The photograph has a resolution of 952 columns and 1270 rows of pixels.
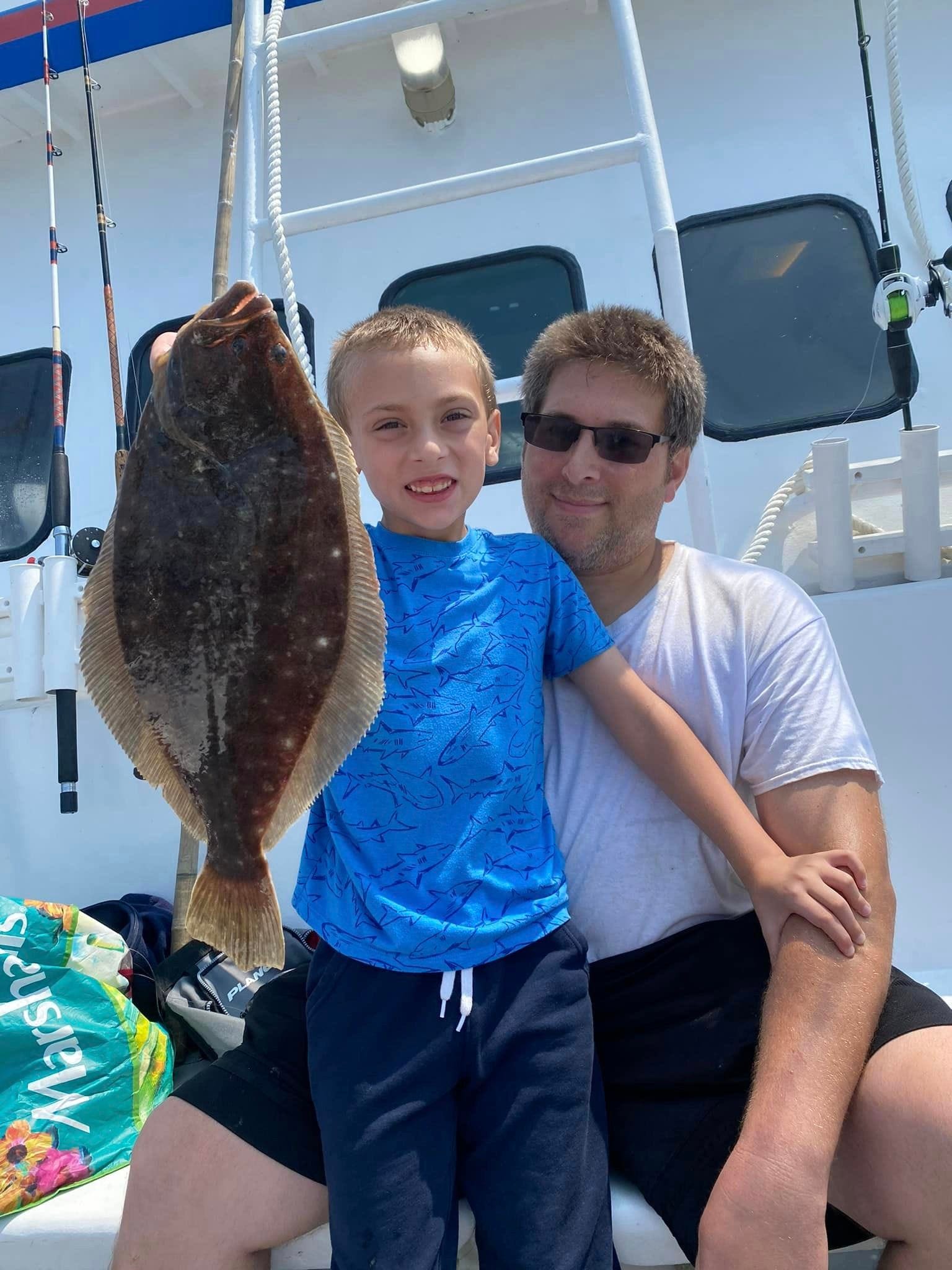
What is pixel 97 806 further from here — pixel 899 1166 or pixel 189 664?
pixel 899 1166

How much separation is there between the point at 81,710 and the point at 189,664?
2341mm

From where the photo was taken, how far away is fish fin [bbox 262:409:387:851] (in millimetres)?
1493

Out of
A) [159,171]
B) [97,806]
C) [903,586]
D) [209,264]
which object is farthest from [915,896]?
[159,171]

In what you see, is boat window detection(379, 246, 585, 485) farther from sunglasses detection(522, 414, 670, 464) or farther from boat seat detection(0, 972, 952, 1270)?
boat seat detection(0, 972, 952, 1270)

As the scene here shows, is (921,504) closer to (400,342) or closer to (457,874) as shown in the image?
(400,342)

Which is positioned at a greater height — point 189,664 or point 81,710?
point 189,664

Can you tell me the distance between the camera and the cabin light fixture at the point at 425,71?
396 cm

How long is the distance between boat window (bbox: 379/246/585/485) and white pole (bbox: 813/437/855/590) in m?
1.41

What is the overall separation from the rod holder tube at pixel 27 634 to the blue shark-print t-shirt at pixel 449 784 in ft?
6.04

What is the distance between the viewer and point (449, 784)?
165 cm

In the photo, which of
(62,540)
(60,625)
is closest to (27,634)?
(60,625)

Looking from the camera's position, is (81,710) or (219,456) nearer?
(219,456)

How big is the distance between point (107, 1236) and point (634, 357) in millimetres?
Result: 2202

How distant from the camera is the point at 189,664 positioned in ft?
4.90
